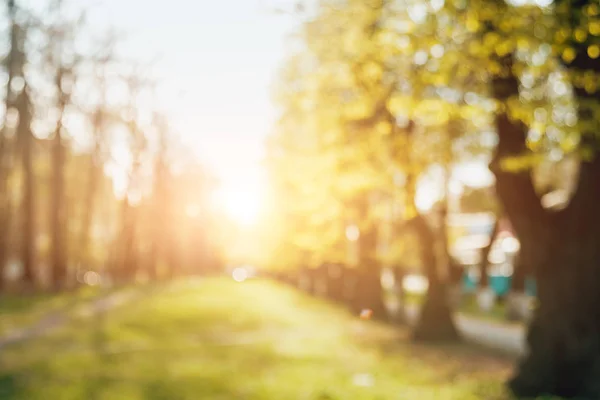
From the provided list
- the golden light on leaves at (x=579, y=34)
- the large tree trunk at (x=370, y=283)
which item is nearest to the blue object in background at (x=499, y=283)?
the large tree trunk at (x=370, y=283)

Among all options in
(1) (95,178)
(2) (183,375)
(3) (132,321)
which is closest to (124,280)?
(1) (95,178)

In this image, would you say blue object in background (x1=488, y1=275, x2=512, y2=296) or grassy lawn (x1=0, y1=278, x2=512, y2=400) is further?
blue object in background (x1=488, y1=275, x2=512, y2=296)

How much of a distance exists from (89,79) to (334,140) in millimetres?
30770

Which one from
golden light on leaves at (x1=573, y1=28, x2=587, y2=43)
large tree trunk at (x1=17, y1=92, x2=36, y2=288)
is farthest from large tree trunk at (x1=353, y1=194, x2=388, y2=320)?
golden light on leaves at (x1=573, y1=28, x2=587, y2=43)

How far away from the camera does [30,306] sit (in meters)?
28.6

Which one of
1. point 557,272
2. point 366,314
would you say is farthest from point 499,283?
point 557,272

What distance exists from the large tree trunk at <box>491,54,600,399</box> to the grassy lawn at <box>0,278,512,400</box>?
1098mm

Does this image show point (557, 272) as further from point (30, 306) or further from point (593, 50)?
point (30, 306)

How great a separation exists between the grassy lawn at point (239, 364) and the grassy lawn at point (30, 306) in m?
1.44

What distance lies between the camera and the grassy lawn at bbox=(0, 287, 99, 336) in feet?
76.3

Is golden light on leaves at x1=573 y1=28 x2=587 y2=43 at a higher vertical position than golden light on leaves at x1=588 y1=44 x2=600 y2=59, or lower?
higher

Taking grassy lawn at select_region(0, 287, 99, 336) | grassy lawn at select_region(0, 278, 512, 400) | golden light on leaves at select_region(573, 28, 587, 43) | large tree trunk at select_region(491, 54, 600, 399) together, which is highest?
golden light on leaves at select_region(573, 28, 587, 43)

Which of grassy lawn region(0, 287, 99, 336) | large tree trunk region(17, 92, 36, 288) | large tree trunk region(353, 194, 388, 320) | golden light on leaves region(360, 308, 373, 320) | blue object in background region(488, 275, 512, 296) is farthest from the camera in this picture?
blue object in background region(488, 275, 512, 296)

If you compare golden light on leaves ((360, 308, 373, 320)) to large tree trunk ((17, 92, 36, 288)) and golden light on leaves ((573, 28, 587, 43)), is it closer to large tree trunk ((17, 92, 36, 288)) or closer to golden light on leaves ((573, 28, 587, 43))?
large tree trunk ((17, 92, 36, 288))
